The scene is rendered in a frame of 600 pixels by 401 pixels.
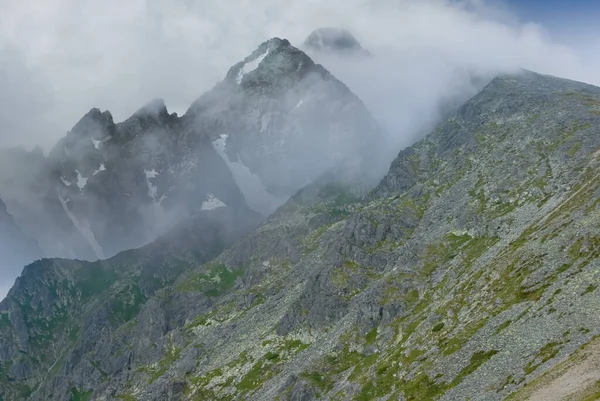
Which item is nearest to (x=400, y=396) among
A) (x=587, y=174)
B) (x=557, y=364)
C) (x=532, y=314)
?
(x=532, y=314)

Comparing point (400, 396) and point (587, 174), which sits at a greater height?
point (587, 174)

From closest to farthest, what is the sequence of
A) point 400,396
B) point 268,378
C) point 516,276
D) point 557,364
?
1. point 557,364
2. point 400,396
3. point 516,276
4. point 268,378

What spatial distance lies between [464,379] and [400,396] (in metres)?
20.3

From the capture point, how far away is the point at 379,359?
154m

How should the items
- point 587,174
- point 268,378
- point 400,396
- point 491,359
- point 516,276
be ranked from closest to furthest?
point 491,359
point 400,396
point 516,276
point 587,174
point 268,378

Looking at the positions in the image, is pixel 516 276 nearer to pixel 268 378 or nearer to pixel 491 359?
pixel 491 359

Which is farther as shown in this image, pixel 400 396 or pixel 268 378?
pixel 268 378

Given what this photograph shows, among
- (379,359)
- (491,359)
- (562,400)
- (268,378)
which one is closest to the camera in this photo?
(562,400)

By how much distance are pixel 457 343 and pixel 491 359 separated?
19756mm

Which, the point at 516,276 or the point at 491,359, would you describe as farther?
the point at 516,276

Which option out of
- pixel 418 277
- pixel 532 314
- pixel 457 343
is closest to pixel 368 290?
pixel 418 277

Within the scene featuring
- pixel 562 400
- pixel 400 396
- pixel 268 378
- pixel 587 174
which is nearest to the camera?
pixel 562 400

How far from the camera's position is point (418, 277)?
614ft

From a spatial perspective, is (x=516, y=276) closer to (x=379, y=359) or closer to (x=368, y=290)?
(x=379, y=359)
